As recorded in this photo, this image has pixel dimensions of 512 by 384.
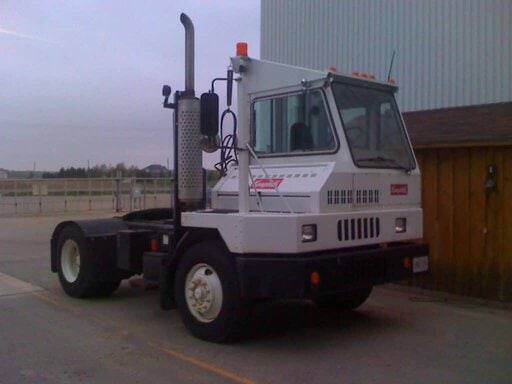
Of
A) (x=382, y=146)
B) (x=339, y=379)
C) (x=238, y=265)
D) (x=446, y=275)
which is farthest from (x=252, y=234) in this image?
(x=446, y=275)

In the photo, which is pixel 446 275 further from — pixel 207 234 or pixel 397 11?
pixel 397 11

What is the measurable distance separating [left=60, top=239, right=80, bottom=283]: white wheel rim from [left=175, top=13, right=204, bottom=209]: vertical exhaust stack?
2773mm

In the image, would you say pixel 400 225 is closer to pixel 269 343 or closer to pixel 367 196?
pixel 367 196

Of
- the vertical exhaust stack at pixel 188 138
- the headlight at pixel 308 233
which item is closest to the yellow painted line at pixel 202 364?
the headlight at pixel 308 233

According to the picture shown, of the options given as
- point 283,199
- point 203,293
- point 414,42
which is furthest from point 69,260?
point 414,42

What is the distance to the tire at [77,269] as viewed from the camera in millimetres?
9086

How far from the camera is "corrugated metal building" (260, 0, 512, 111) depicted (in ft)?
37.8

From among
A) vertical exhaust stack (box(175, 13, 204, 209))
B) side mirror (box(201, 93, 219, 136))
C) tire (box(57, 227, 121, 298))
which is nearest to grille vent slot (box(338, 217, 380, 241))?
side mirror (box(201, 93, 219, 136))

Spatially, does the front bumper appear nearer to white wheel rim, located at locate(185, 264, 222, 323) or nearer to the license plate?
white wheel rim, located at locate(185, 264, 222, 323)

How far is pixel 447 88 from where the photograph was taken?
12266 millimetres

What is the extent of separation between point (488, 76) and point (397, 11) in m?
2.57

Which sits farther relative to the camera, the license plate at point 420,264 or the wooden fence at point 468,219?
the wooden fence at point 468,219

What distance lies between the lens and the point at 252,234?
6410 mm

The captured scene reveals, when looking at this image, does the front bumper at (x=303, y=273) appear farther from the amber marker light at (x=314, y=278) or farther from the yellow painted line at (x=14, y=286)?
the yellow painted line at (x=14, y=286)
